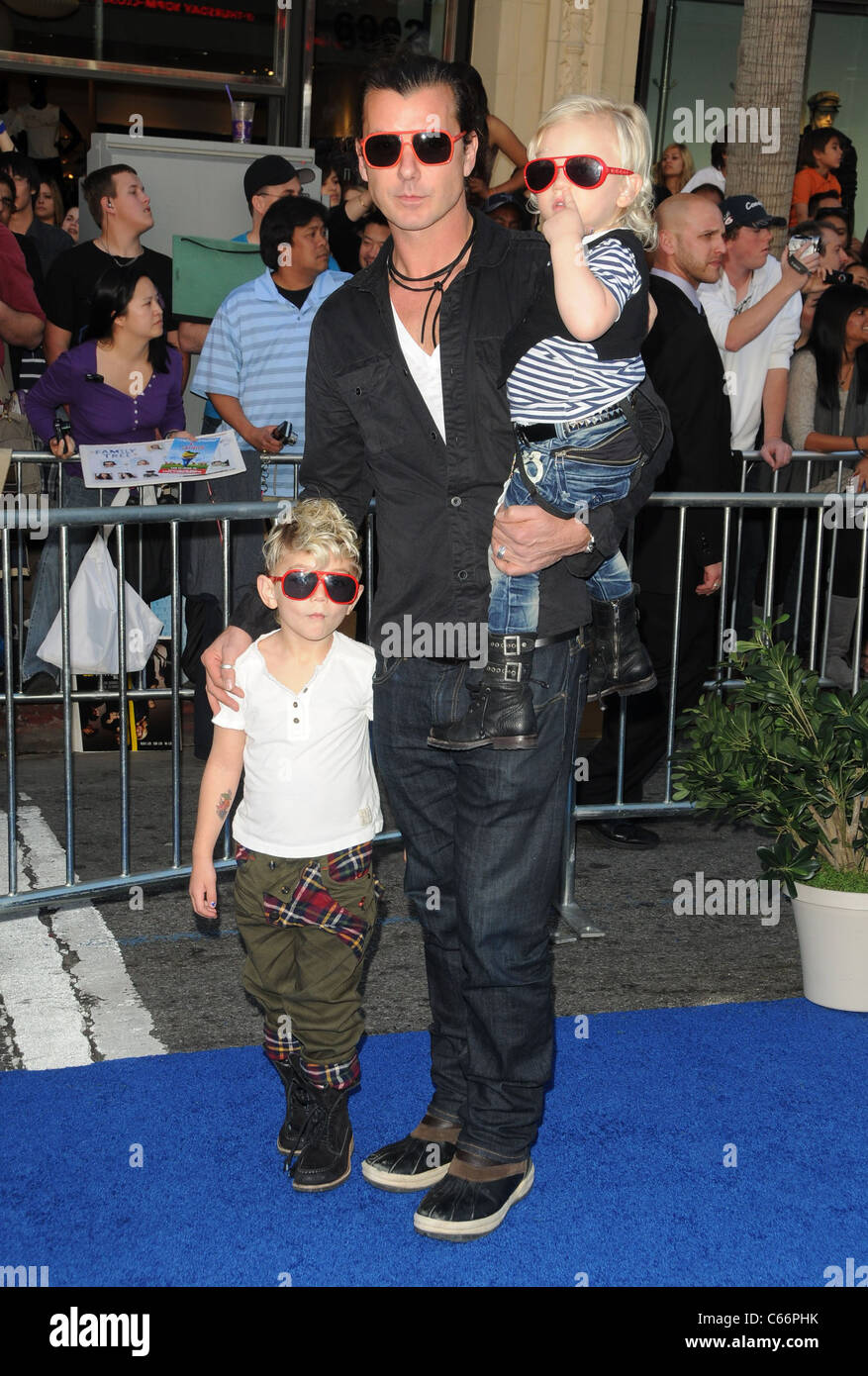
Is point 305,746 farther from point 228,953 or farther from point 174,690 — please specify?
point 174,690

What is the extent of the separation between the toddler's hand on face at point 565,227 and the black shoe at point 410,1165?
7.38 ft

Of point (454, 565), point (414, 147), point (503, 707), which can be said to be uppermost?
point (414, 147)

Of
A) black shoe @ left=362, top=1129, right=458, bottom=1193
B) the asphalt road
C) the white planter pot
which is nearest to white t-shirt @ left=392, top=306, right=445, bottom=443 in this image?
black shoe @ left=362, top=1129, right=458, bottom=1193

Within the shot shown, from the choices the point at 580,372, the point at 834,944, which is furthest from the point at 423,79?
the point at 834,944

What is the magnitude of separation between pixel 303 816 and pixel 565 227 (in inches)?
60.8

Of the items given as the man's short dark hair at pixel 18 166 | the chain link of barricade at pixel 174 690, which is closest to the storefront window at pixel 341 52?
the man's short dark hair at pixel 18 166

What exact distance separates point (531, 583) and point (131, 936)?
2.87 metres

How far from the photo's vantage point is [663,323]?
20.4 ft

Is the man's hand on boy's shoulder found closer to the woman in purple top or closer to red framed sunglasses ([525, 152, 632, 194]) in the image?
red framed sunglasses ([525, 152, 632, 194])

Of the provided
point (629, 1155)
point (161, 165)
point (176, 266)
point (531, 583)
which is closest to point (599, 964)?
point (629, 1155)

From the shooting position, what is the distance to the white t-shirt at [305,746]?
12.2 ft

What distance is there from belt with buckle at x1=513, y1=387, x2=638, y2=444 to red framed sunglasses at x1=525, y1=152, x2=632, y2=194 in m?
0.45

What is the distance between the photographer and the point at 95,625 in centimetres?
648

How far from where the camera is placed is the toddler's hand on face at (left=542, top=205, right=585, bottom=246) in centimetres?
304
